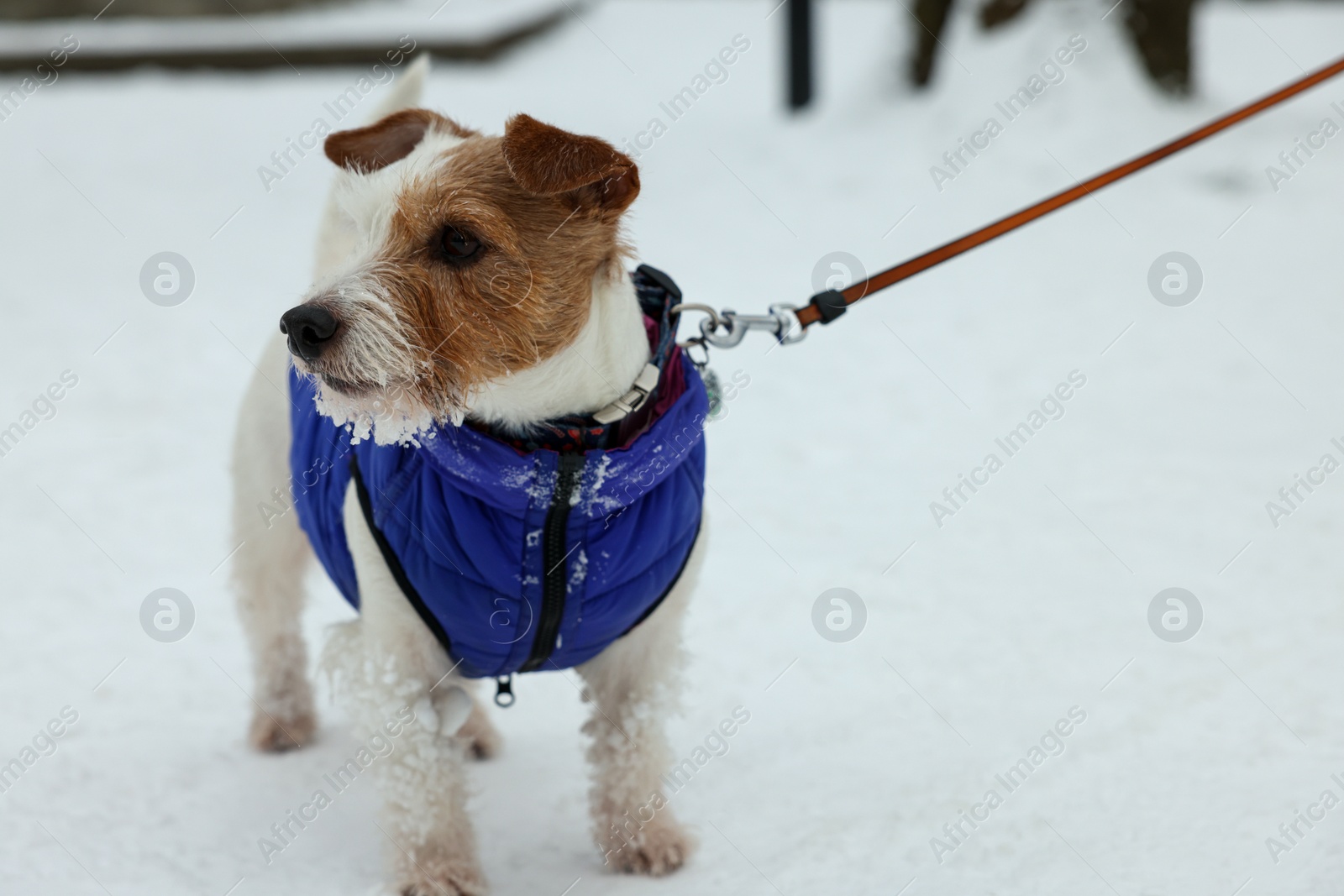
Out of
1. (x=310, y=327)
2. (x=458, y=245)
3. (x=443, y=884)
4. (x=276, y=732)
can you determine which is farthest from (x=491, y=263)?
(x=276, y=732)

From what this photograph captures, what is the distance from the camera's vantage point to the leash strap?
2.78m

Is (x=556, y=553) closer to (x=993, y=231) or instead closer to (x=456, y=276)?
(x=456, y=276)

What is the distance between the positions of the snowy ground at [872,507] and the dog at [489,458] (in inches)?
13.8

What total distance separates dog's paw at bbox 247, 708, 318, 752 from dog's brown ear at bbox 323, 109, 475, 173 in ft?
5.63

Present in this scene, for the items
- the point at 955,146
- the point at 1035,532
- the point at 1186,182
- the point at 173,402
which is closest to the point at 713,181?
the point at 955,146

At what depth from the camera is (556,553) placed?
7.65 ft

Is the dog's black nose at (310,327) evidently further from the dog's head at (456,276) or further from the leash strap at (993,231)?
the leash strap at (993,231)

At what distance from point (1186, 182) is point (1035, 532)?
14.1 ft

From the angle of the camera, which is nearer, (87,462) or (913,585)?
(913,585)

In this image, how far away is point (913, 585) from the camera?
4137mm

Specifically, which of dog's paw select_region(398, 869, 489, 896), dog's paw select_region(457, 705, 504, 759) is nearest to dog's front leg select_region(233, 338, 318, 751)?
dog's paw select_region(457, 705, 504, 759)

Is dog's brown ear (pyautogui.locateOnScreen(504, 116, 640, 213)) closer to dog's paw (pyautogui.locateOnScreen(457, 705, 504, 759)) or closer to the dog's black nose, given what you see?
the dog's black nose

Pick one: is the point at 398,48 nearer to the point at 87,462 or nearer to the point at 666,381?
the point at 87,462

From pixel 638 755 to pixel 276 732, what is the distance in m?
1.25
